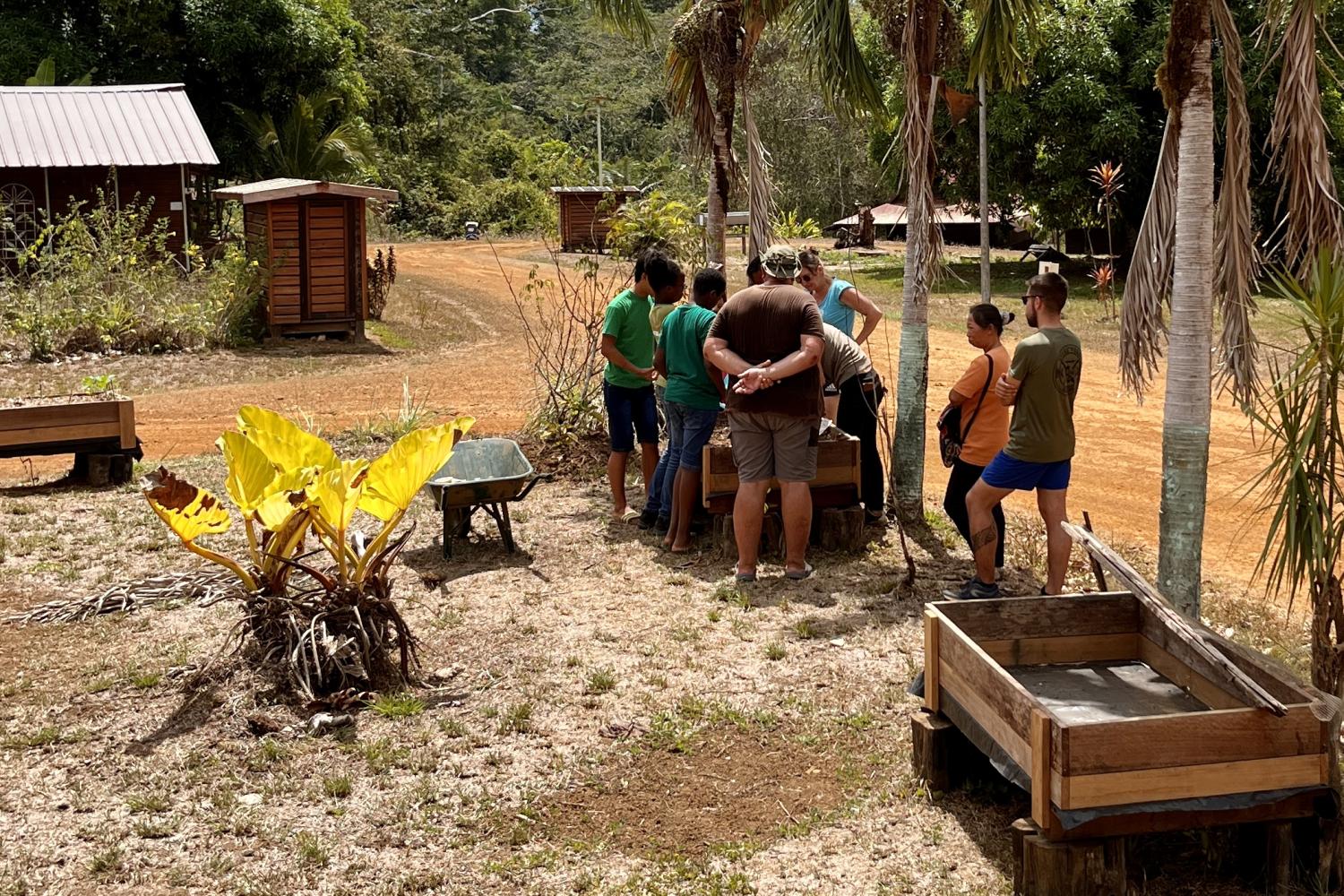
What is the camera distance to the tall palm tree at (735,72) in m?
10.1

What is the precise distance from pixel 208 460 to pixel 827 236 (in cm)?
4173

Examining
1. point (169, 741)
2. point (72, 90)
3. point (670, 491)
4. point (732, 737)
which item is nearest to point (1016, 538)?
point (670, 491)

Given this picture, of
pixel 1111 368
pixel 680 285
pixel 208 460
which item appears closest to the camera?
pixel 680 285

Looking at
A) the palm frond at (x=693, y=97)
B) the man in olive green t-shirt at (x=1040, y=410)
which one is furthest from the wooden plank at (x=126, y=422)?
the man in olive green t-shirt at (x=1040, y=410)

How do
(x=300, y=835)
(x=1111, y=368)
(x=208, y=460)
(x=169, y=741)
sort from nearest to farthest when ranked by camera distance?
(x=300, y=835) < (x=169, y=741) < (x=208, y=460) < (x=1111, y=368)

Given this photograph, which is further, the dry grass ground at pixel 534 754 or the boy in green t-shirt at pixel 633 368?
the boy in green t-shirt at pixel 633 368

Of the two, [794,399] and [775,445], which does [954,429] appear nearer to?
[794,399]

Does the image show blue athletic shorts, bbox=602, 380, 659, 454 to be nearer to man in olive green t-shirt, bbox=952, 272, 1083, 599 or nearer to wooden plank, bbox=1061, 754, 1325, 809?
man in olive green t-shirt, bbox=952, 272, 1083, 599

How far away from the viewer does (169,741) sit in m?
5.70

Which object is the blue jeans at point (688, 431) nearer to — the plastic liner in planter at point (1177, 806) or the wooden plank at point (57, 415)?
the plastic liner in planter at point (1177, 806)

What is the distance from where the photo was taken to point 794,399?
736cm

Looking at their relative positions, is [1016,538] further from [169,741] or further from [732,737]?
[169,741]

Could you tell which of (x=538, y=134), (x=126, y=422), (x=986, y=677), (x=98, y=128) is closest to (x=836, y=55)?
(x=126, y=422)

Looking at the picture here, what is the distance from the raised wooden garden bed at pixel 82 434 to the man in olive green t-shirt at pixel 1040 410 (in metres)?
6.92
